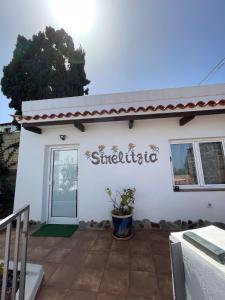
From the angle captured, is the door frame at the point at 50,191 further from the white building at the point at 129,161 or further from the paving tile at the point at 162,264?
the paving tile at the point at 162,264

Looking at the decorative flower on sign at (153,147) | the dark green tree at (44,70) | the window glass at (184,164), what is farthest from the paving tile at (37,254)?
the dark green tree at (44,70)

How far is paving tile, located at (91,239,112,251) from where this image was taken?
13.0ft

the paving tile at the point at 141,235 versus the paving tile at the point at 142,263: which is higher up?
the paving tile at the point at 141,235

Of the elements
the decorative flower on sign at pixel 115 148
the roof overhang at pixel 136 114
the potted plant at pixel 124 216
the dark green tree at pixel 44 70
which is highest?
the dark green tree at pixel 44 70

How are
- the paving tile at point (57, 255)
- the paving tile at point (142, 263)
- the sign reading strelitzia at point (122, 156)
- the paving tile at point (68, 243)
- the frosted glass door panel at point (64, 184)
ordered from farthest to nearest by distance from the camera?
the frosted glass door panel at point (64, 184) < the sign reading strelitzia at point (122, 156) < the paving tile at point (68, 243) < the paving tile at point (57, 255) < the paving tile at point (142, 263)

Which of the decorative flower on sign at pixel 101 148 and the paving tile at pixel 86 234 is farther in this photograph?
the decorative flower on sign at pixel 101 148

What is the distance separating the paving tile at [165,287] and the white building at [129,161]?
2281 mm

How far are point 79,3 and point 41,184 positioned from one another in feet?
18.9

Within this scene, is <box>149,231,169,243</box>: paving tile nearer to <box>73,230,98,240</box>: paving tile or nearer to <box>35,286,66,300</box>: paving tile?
<box>73,230,98,240</box>: paving tile

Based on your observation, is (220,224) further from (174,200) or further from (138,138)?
(138,138)

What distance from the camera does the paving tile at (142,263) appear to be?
315cm

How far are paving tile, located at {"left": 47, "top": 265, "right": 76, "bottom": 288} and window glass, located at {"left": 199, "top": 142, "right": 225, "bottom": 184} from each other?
4.47 metres

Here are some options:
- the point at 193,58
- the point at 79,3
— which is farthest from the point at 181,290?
the point at 193,58

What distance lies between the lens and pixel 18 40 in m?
12.7
